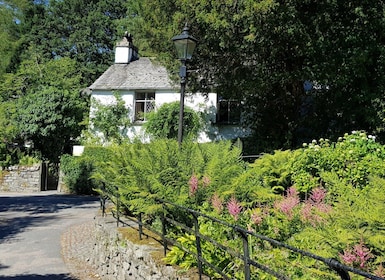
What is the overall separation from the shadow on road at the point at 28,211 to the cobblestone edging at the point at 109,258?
197 cm

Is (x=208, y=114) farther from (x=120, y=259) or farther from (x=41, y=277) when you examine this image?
(x=120, y=259)

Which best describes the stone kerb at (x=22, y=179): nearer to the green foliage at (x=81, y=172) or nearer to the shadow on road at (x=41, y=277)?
the green foliage at (x=81, y=172)

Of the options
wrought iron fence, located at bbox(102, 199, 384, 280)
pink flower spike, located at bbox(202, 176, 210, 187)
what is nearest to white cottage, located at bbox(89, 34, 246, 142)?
pink flower spike, located at bbox(202, 176, 210, 187)

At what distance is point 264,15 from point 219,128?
10.1 metres

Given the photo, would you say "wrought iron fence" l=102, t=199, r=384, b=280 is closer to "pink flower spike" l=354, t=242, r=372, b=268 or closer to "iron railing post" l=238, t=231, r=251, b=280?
"iron railing post" l=238, t=231, r=251, b=280

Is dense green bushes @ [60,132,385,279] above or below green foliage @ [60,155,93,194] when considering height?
above

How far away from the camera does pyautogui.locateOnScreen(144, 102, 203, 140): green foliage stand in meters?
18.6

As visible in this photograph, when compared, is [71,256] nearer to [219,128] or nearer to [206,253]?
[206,253]

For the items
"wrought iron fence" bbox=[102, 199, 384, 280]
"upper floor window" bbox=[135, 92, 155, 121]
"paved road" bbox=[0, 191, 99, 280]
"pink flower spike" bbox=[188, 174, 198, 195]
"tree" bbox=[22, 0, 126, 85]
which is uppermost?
"tree" bbox=[22, 0, 126, 85]

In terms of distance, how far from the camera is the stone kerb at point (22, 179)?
2531 centimetres

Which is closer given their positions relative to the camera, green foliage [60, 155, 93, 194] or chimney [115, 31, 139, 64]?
green foliage [60, 155, 93, 194]

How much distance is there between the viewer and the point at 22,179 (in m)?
25.5

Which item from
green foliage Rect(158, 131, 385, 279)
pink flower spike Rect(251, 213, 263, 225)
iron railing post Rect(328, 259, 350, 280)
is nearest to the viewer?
iron railing post Rect(328, 259, 350, 280)

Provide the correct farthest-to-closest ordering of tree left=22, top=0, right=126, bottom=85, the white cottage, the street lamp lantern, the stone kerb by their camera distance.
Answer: tree left=22, top=0, right=126, bottom=85
the stone kerb
the white cottage
the street lamp lantern
